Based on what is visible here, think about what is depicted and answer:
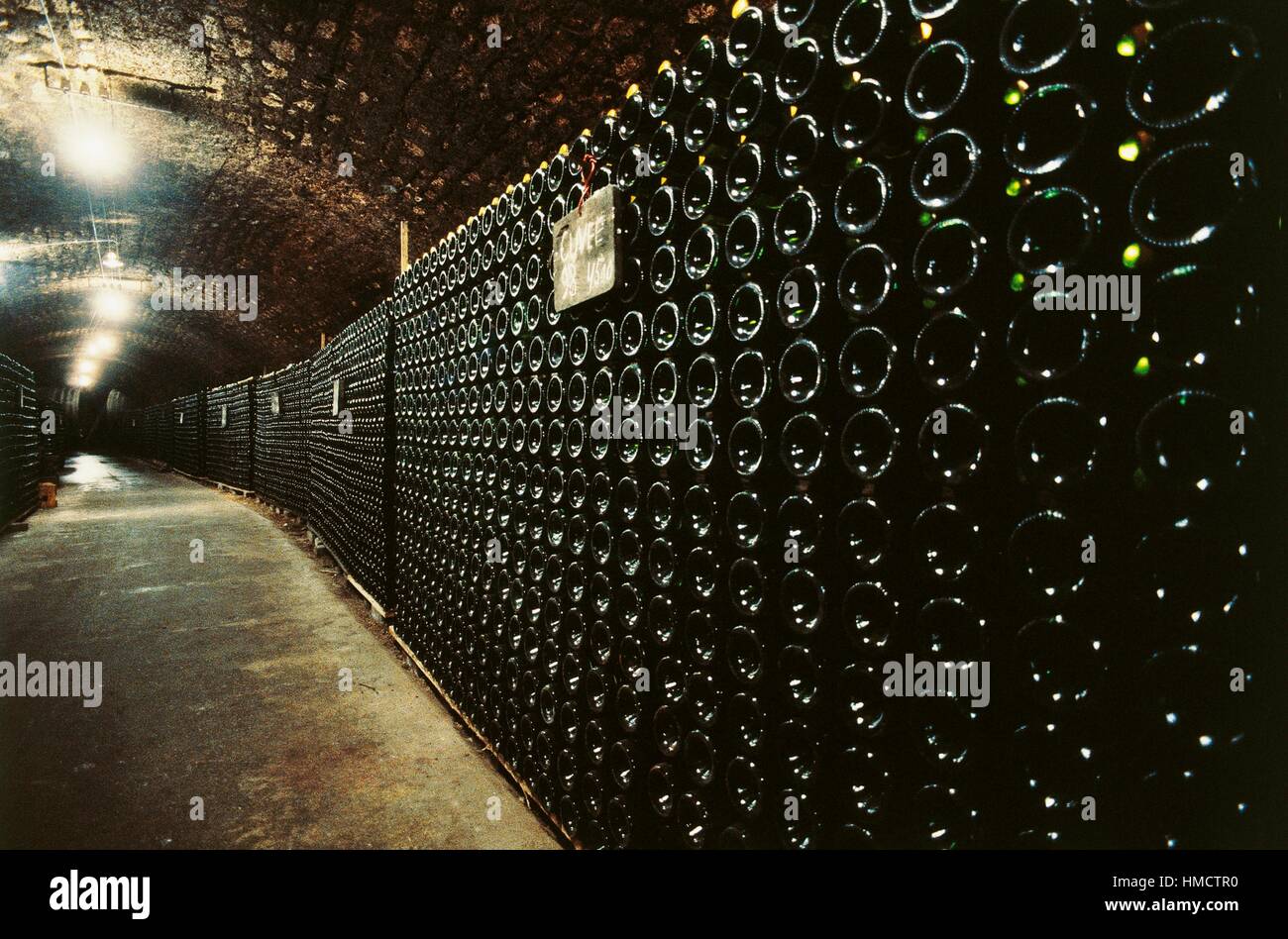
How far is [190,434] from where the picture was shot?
59.1 ft

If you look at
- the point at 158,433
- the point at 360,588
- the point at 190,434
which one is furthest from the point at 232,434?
the point at 158,433

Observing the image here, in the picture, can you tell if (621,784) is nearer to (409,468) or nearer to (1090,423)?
(1090,423)

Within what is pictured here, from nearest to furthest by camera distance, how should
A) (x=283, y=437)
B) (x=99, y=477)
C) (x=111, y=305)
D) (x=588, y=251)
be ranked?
1. (x=588, y=251)
2. (x=283, y=437)
3. (x=111, y=305)
4. (x=99, y=477)

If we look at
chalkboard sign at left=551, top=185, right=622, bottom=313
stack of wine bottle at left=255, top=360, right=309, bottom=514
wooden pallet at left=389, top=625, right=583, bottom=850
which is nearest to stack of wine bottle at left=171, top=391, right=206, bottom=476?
stack of wine bottle at left=255, top=360, right=309, bottom=514

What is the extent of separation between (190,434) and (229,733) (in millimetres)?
18920

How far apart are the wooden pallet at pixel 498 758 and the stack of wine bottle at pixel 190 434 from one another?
16.5 meters

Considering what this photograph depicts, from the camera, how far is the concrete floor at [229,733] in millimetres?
2289

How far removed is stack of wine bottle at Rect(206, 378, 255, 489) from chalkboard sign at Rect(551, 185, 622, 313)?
12331 millimetres

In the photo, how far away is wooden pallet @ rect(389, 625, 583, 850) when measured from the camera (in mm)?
2312

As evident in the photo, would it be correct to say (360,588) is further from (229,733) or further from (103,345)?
(103,345)

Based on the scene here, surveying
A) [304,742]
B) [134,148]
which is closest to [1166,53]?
[304,742]

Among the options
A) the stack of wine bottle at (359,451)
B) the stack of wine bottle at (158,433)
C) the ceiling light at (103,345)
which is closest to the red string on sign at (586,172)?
the stack of wine bottle at (359,451)

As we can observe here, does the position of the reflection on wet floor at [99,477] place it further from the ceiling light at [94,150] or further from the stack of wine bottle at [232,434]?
the ceiling light at [94,150]

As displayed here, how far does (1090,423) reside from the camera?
0.90m
